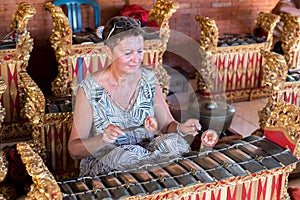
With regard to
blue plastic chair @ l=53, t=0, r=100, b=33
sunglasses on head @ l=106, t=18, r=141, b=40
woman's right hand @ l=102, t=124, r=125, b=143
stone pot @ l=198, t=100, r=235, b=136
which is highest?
sunglasses on head @ l=106, t=18, r=141, b=40

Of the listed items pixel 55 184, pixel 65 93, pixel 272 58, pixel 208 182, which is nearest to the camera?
pixel 55 184

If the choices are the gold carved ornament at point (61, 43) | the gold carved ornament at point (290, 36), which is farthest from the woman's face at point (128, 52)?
the gold carved ornament at point (290, 36)

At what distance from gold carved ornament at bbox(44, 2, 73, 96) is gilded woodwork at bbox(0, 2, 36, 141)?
22cm

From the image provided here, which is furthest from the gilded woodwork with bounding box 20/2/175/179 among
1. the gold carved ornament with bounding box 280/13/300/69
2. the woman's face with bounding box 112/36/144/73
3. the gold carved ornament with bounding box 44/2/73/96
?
the gold carved ornament with bounding box 280/13/300/69

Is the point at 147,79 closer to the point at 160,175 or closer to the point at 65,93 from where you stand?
the point at 160,175

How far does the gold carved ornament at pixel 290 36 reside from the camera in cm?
434

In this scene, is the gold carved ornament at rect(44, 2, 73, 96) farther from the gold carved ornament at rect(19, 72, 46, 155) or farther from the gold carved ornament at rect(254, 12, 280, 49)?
the gold carved ornament at rect(254, 12, 280, 49)

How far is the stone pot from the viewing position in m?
3.12

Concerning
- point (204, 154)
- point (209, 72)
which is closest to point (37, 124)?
point (204, 154)

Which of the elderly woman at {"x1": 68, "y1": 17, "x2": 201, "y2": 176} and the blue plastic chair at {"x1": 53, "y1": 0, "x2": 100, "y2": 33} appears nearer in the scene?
the elderly woman at {"x1": 68, "y1": 17, "x2": 201, "y2": 176}

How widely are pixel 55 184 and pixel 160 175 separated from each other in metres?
0.38

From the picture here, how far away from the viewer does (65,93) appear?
363 cm

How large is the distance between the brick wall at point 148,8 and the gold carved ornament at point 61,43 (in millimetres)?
513

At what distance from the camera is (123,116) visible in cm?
225
